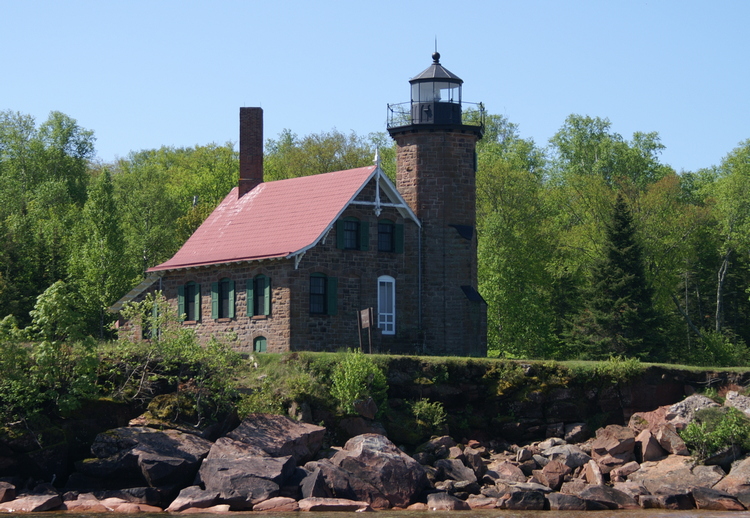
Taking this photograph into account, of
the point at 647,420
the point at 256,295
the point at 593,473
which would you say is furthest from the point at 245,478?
the point at 647,420

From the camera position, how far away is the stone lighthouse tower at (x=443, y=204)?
3434 cm

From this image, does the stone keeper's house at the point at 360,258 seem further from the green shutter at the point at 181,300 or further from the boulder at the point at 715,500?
the boulder at the point at 715,500

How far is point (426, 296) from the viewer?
3450cm

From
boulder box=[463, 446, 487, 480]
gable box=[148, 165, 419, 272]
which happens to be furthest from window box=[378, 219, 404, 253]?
boulder box=[463, 446, 487, 480]

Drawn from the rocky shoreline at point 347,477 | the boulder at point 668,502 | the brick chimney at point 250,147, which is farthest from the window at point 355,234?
the boulder at point 668,502

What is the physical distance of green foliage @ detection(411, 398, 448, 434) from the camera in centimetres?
2709

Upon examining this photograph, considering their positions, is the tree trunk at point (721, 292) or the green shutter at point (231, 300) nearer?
the green shutter at point (231, 300)

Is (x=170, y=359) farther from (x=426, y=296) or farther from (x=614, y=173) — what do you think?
(x=614, y=173)

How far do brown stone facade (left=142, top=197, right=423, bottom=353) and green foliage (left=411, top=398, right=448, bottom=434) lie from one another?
540 cm

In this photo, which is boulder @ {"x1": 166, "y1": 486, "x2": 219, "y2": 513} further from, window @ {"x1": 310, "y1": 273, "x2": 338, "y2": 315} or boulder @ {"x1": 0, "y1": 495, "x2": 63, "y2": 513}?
window @ {"x1": 310, "y1": 273, "x2": 338, "y2": 315}

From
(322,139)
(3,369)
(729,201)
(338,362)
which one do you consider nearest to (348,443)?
(338,362)

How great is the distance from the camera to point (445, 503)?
23062mm

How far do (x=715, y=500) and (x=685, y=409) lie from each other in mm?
4217

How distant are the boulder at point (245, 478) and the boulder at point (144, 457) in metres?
0.49
